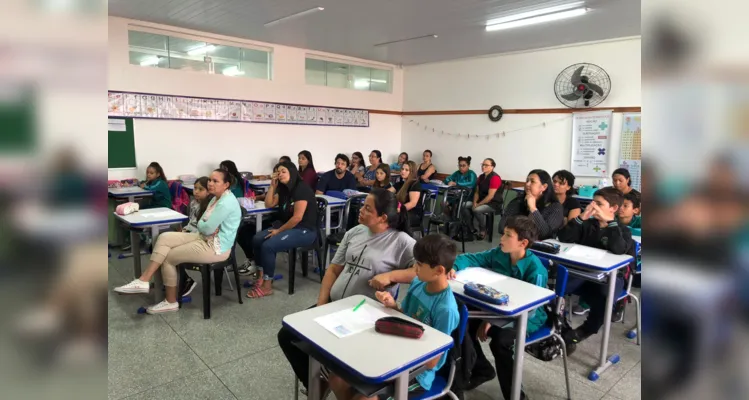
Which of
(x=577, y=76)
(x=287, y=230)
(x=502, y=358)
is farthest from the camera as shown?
(x=577, y=76)

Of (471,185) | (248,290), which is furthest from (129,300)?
(471,185)

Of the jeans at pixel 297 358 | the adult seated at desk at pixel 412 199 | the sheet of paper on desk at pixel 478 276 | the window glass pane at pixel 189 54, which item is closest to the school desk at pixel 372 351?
the jeans at pixel 297 358

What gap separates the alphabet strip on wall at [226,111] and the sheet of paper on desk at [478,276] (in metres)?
4.67

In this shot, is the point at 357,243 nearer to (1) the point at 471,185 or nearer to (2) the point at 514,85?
(1) the point at 471,185

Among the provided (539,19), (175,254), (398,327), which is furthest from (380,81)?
(398,327)

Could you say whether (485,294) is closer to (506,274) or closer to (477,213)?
(506,274)

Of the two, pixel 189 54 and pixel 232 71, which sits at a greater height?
pixel 189 54

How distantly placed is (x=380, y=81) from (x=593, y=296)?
22.1ft

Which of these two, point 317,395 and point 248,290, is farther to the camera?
point 248,290

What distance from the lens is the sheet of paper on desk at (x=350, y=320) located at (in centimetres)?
167

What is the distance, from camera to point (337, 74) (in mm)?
8078

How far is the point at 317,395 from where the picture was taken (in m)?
1.84

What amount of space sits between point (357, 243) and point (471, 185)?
15.8 ft

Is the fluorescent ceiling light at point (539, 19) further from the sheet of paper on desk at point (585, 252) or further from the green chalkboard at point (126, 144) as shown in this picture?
the green chalkboard at point (126, 144)
